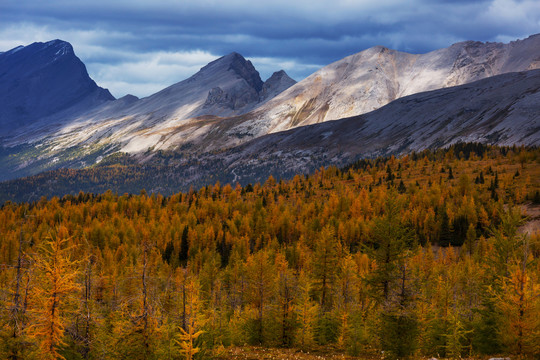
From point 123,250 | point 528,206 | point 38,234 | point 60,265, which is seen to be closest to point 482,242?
point 528,206

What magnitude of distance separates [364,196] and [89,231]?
4279 inches

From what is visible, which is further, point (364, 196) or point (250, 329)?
point (364, 196)

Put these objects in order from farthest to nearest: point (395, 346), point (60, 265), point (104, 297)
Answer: point (104, 297) < point (395, 346) < point (60, 265)

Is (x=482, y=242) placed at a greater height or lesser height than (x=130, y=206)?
lesser

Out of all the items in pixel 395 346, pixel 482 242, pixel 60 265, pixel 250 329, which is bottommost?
pixel 482 242

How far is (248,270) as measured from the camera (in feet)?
303

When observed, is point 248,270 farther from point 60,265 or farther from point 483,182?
point 483,182

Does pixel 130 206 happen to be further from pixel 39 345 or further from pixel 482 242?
pixel 39 345

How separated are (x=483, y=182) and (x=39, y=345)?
656 feet

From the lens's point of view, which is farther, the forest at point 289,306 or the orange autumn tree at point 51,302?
the forest at point 289,306

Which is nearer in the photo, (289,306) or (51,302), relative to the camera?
(51,302)

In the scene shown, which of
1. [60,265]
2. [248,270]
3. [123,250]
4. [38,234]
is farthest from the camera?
[38,234]

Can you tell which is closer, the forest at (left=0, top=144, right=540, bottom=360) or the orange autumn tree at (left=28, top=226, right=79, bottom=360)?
the orange autumn tree at (left=28, top=226, right=79, bottom=360)

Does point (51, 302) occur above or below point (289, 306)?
above
